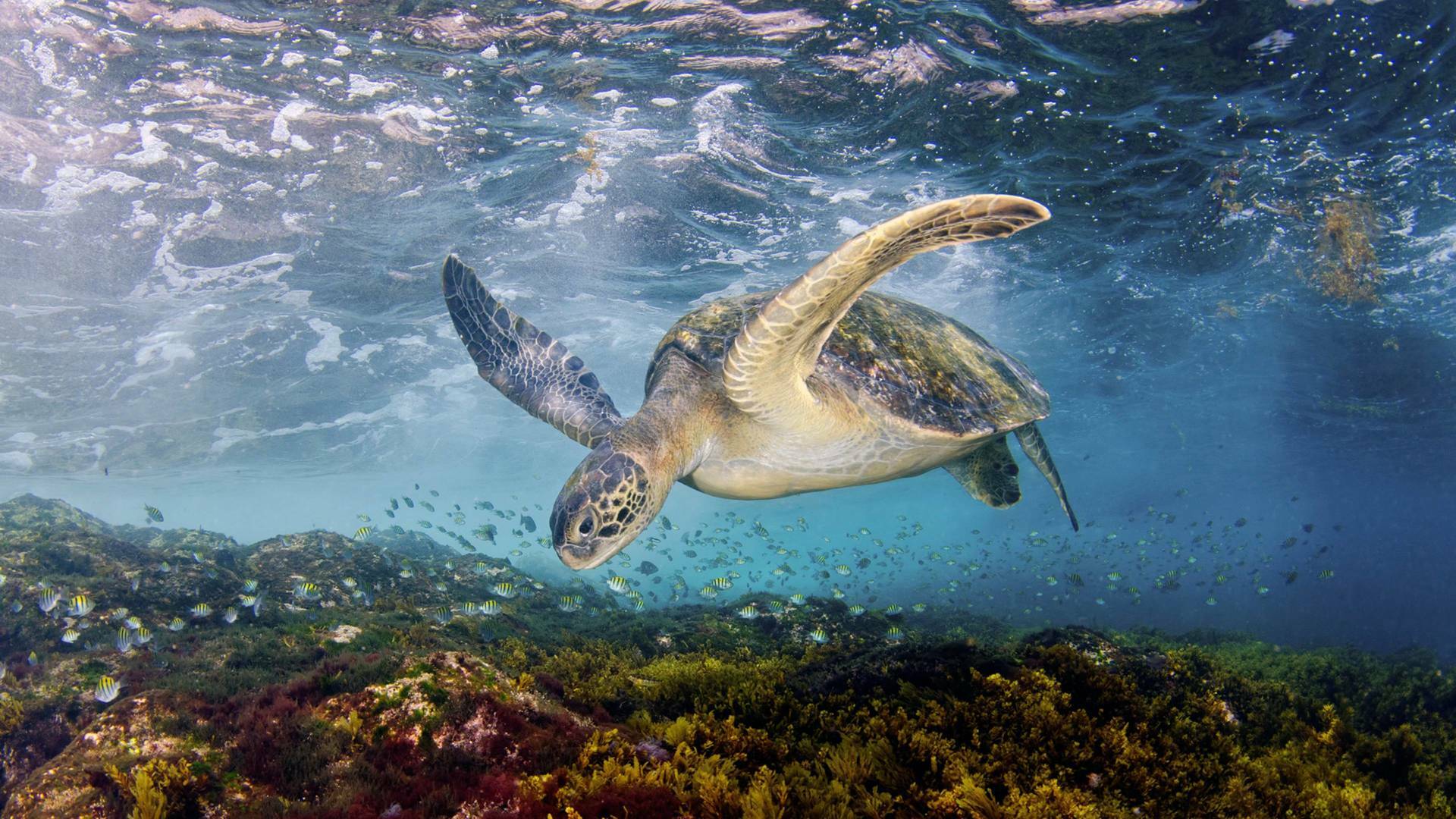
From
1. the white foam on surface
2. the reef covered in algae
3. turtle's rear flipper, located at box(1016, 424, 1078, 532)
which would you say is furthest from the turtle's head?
the white foam on surface

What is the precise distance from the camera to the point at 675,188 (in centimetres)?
1080

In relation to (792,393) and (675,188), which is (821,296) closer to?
(792,393)

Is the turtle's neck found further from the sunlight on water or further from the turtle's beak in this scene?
the turtle's beak

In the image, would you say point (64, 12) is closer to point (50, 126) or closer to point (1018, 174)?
point (50, 126)

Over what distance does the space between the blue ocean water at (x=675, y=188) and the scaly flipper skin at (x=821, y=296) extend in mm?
5479

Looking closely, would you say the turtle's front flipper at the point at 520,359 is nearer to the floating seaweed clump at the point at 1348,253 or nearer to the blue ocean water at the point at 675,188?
the blue ocean water at the point at 675,188

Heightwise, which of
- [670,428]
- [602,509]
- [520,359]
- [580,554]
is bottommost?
[580,554]

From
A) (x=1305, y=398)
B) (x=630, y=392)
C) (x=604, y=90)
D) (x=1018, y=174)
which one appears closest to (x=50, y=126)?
(x=604, y=90)

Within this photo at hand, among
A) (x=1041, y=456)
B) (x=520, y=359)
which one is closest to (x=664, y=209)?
(x=520, y=359)

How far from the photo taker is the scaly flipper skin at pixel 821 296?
103 inches

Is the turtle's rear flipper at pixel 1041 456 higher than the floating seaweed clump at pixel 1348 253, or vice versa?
the floating seaweed clump at pixel 1348 253

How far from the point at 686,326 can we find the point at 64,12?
7866mm

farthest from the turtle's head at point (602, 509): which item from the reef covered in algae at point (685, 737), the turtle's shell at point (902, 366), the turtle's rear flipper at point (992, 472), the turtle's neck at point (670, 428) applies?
the turtle's rear flipper at point (992, 472)

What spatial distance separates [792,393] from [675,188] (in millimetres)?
8120
